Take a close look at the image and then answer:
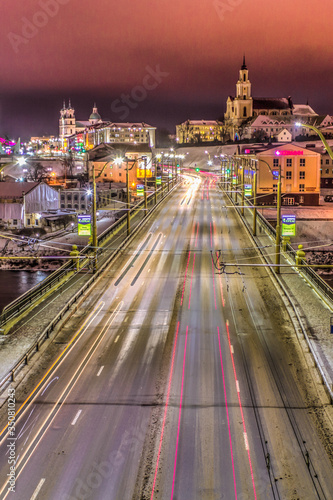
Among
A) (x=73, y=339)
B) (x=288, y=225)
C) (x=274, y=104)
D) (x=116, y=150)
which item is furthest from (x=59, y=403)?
(x=274, y=104)

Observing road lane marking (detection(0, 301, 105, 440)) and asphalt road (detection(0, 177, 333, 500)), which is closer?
asphalt road (detection(0, 177, 333, 500))

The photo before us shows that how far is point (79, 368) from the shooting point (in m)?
19.4

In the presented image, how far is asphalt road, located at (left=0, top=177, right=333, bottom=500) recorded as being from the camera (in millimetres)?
12656

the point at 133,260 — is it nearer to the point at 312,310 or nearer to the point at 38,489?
the point at 312,310

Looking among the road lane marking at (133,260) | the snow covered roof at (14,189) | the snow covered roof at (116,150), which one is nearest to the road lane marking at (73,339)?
the road lane marking at (133,260)

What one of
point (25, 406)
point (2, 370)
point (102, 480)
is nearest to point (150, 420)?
point (102, 480)

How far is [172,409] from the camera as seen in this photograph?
1617cm

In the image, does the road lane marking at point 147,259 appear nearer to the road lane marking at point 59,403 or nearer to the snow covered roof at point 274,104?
the road lane marking at point 59,403

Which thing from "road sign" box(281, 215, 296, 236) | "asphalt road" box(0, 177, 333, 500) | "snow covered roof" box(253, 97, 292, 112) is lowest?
"asphalt road" box(0, 177, 333, 500)

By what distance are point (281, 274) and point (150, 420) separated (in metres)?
19.7

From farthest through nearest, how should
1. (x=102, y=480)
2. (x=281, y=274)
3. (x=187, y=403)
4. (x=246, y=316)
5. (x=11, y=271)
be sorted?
1. (x=11, y=271)
2. (x=281, y=274)
3. (x=246, y=316)
4. (x=187, y=403)
5. (x=102, y=480)

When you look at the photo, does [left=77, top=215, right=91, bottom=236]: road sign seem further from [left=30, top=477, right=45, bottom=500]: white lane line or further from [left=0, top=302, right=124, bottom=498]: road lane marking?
[left=30, top=477, right=45, bottom=500]: white lane line

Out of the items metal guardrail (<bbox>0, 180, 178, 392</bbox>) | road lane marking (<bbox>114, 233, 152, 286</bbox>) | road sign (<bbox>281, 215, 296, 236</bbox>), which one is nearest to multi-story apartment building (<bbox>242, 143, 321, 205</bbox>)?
road lane marking (<bbox>114, 233, 152, 286</bbox>)

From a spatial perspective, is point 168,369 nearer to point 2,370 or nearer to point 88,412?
point 88,412
